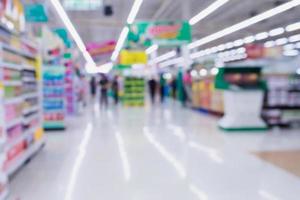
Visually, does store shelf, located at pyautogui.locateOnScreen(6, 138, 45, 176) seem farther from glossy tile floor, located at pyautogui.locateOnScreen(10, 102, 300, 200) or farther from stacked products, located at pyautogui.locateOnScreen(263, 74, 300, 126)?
stacked products, located at pyautogui.locateOnScreen(263, 74, 300, 126)

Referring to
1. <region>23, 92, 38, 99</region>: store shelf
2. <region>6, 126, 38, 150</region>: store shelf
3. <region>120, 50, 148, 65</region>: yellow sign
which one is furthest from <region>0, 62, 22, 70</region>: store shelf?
<region>120, 50, 148, 65</region>: yellow sign

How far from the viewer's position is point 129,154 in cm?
646

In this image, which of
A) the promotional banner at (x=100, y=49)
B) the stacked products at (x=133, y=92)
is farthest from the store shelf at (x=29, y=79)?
the stacked products at (x=133, y=92)

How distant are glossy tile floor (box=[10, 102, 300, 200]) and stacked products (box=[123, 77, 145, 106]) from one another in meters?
10.6

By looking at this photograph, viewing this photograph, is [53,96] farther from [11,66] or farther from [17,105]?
[11,66]

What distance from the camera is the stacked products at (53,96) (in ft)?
31.2

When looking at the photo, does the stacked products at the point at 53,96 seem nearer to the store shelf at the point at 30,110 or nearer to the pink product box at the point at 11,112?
the store shelf at the point at 30,110

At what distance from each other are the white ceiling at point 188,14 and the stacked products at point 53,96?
8.23 meters

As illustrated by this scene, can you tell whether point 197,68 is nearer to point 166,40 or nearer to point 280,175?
point 166,40

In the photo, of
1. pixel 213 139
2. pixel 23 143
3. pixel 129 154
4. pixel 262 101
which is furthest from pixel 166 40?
pixel 23 143

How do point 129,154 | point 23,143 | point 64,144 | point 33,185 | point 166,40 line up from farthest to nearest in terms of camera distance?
point 166,40
point 64,144
point 129,154
point 23,143
point 33,185

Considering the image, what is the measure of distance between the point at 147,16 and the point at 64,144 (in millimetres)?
16359

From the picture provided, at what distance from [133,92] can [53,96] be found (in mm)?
10152

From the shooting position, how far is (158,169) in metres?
5.38
